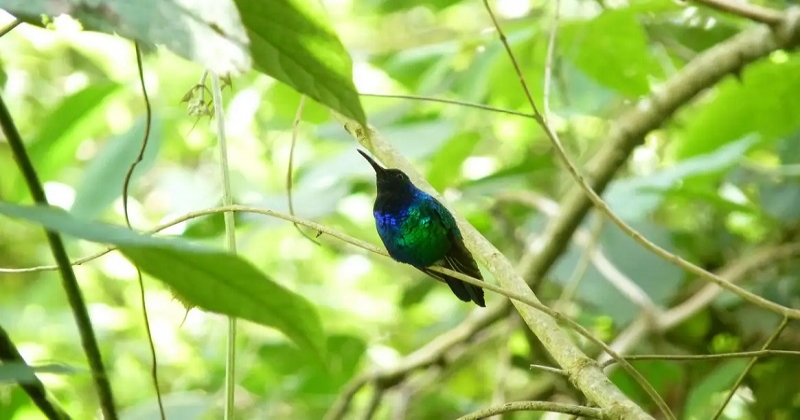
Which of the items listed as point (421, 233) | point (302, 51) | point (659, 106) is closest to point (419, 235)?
point (421, 233)

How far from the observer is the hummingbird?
26.9 inches

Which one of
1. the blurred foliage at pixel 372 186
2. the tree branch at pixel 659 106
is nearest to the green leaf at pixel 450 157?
the blurred foliage at pixel 372 186

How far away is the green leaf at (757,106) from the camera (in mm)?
1323

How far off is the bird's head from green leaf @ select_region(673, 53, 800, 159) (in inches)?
31.0

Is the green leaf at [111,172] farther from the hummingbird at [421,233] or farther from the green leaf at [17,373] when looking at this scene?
the green leaf at [17,373]

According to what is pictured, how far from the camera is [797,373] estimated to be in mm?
1400

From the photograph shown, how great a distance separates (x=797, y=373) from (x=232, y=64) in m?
1.33

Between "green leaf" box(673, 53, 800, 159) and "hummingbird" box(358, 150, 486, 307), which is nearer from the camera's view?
"hummingbird" box(358, 150, 486, 307)

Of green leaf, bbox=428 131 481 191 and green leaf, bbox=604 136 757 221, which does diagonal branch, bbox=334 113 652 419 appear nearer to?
green leaf, bbox=604 136 757 221

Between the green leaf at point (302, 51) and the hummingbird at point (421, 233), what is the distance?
226mm

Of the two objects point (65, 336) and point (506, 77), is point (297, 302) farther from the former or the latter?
point (65, 336)

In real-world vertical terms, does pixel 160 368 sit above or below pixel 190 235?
above

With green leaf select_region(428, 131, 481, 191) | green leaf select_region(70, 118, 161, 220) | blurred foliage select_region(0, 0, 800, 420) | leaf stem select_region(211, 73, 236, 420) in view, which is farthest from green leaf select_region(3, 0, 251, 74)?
green leaf select_region(428, 131, 481, 191)

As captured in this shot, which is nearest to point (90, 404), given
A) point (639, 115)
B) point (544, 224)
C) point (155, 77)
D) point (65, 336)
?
point (65, 336)
